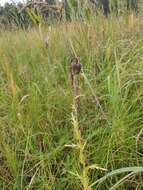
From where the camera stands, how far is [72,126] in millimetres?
1305

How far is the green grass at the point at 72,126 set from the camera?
117cm

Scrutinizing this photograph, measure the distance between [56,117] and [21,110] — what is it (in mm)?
130

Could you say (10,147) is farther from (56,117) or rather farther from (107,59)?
(107,59)

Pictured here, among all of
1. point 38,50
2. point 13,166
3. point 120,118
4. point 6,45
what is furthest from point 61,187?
point 6,45

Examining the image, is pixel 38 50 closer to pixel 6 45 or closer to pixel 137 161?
pixel 6 45

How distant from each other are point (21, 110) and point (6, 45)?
1.43 metres

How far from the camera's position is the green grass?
1.17 meters

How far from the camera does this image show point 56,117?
1.42 metres

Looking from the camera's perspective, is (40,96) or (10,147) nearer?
(10,147)

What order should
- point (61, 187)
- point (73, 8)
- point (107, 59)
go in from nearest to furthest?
point (61, 187) → point (107, 59) → point (73, 8)

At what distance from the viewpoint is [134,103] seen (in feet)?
4.50

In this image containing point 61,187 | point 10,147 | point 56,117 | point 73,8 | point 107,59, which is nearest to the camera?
point 61,187

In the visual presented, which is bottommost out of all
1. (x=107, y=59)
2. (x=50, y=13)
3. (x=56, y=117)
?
(x=56, y=117)

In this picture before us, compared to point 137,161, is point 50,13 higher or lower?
higher
